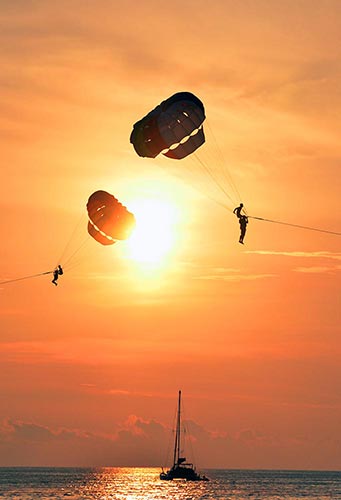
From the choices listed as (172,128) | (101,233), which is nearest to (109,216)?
(101,233)

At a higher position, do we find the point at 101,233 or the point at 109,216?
the point at 109,216

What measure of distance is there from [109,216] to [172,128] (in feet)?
29.4

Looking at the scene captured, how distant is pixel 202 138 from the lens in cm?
5903

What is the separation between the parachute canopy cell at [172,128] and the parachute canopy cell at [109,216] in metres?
6.03

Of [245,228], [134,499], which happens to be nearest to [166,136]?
[245,228]

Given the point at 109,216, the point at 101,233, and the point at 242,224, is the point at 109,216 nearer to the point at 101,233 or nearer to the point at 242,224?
the point at 101,233

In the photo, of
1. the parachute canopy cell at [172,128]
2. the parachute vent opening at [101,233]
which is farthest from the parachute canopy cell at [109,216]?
the parachute canopy cell at [172,128]

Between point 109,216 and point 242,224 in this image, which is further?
point 109,216

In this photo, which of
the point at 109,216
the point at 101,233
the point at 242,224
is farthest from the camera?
the point at 101,233

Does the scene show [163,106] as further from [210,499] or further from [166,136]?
[210,499]

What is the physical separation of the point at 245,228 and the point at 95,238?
1539cm

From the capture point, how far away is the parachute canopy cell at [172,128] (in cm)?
5738

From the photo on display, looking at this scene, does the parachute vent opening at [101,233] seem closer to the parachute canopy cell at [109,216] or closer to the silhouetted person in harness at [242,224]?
the parachute canopy cell at [109,216]

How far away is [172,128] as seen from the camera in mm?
57312
